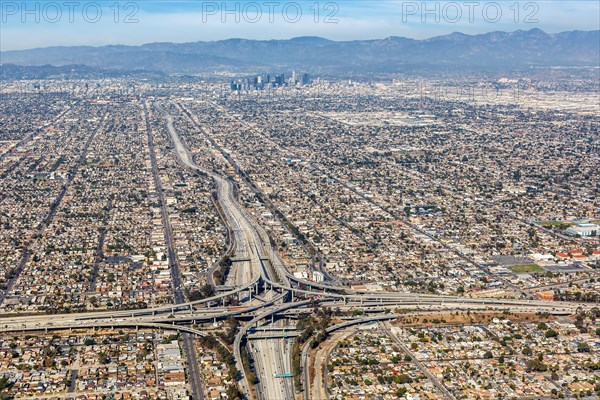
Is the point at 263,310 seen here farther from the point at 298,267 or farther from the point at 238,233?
the point at 238,233

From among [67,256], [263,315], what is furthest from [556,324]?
[67,256]

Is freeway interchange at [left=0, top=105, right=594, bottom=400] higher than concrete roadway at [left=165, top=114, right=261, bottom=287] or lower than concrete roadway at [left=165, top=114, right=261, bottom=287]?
lower

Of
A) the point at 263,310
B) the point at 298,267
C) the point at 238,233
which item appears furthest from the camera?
the point at 238,233

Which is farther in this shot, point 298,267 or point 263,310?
point 298,267

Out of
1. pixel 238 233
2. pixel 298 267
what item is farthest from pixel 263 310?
pixel 238 233

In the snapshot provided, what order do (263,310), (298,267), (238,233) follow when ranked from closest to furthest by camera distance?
(263,310)
(298,267)
(238,233)

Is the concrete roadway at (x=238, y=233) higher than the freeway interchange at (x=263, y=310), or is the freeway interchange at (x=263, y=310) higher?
the concrete roadway at (x=238, y=233)
